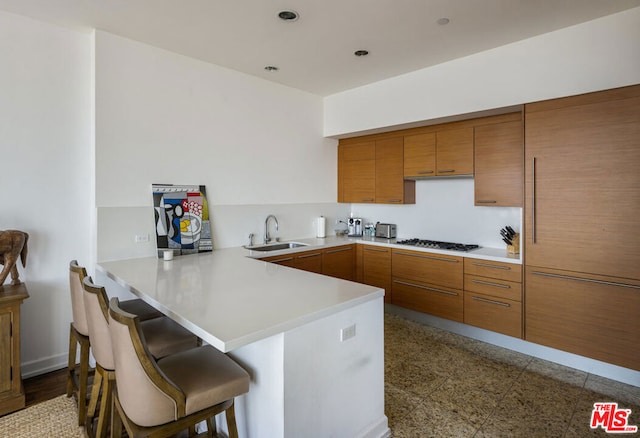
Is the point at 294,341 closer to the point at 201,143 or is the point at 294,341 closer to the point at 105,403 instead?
the point at 105,403

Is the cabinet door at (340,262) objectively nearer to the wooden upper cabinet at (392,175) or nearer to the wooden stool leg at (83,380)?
the wooden upper cabinet at (392,175)

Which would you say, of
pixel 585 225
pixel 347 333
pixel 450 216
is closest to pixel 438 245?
pixel 450 216

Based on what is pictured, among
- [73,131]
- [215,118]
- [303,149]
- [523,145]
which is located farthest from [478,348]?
[73,131]

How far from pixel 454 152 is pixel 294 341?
2.86 m

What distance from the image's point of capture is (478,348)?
3.25m

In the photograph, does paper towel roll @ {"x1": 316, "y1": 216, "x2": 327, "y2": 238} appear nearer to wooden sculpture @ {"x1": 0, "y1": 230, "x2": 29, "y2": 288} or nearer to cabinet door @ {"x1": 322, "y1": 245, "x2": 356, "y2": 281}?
cabinet door @ {"x1": 322, "y1": 245, "x2": 356, "y2": 281}

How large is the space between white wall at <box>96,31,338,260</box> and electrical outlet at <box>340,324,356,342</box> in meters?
2.14

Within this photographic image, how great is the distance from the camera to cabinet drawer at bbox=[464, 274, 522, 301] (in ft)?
10.0

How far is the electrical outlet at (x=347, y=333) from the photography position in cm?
173

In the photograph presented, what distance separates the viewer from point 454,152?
3617 millimetres

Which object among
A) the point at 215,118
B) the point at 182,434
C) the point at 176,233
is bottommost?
the point at 182,434

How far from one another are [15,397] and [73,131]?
1.97 m

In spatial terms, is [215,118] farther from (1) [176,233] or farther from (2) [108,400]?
(2) [108,400]

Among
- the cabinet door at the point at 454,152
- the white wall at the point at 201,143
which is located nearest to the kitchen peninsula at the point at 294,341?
the white wall at the point at 201,143
